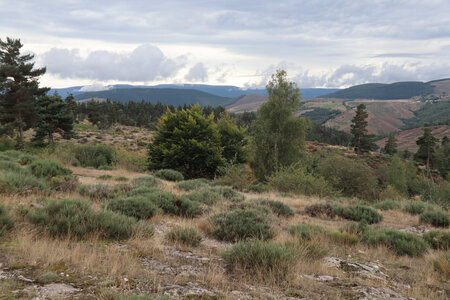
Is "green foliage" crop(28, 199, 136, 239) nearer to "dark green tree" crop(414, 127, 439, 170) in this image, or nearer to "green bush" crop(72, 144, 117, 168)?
"green bush" crop(72, 144, 117, 168)

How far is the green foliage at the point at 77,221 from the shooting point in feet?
15.2

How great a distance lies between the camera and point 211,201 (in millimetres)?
9258

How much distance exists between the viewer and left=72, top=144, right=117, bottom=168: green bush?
23.7 metres

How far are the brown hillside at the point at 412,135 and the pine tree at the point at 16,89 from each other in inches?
6478

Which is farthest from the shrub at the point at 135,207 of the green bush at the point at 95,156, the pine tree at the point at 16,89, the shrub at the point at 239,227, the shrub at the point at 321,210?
the pine tree at the point at 16,89

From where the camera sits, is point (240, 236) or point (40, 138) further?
point (40, 138)

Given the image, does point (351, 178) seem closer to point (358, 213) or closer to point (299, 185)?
point (299, 185)

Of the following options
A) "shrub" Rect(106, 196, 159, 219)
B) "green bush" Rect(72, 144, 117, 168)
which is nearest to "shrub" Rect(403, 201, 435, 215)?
"shrub" Rect(106, 196, 159, 219)

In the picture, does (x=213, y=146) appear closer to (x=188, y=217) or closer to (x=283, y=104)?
(x=283, y=104)

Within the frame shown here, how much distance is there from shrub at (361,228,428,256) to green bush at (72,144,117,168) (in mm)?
21279

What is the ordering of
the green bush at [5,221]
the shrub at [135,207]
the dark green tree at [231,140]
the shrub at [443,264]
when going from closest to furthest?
the green bush at [5,221]
the shrub at [443,264]
the shrub at [135,207]
the dark green tree at [231,140]

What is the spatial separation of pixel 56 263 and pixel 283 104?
28273 mm

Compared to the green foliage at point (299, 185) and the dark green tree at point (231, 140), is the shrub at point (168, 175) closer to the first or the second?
the green foliage at point (299, 185)

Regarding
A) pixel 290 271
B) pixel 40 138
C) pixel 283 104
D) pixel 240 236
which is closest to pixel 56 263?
pixel 290 271
